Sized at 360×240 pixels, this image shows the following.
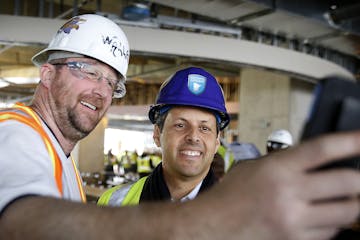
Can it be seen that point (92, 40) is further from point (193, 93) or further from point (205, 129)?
point (205, 129)

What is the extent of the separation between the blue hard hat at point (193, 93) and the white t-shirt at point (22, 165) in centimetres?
116

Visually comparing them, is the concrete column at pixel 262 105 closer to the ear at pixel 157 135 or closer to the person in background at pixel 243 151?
the person in background at pixel 243 151

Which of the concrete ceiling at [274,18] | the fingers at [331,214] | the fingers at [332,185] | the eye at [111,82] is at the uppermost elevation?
the concrete ceiling at [274,18]

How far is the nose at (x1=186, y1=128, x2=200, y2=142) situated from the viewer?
85.4 inches

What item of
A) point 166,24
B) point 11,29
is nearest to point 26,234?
point 11,29

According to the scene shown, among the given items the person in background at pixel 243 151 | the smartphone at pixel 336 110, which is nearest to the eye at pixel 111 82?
the smartphone at pixel 336 110

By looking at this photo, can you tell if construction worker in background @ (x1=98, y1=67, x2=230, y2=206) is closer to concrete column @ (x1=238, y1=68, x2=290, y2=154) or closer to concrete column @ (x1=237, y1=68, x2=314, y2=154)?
concrete column @ (x1=237, y1=68, x2=314, y2=154)

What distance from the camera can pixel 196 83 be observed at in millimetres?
2281

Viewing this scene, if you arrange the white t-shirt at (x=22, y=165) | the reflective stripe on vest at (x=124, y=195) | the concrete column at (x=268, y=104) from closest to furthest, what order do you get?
1. the white t-shirt at (x=22, y=165)
2. the reflective stripe on vest at (x=124, y=195)
3. the concrete column at (x=268, y=104)

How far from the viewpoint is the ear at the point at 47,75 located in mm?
1790

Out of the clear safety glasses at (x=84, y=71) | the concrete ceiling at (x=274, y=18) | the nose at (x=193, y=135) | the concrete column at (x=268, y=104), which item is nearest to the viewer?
the clear safety glasses at (x=84, y=71)

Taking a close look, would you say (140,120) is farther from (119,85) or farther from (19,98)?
(119,85)

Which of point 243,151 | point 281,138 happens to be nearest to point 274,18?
point 281,138

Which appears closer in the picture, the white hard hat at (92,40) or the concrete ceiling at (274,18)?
the white hard hat at (92,40)
